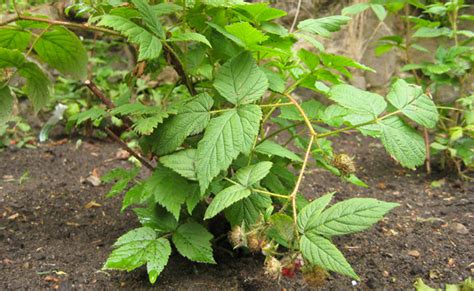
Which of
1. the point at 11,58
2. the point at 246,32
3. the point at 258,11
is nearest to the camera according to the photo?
the point at 246,32

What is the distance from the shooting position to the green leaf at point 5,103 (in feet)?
5.02

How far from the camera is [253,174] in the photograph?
1.19m

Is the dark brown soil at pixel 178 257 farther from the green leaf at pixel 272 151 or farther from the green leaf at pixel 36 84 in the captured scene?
the green leaf at pixel 36 84

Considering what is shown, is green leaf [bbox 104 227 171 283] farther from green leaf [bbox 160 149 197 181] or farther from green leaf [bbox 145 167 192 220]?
green leaf [bbox 160 149 197 181]

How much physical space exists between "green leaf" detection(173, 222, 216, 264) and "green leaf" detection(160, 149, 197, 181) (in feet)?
0.69

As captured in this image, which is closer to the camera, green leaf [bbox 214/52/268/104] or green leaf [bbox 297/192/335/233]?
green leaf [bbox 297/192/335/233]

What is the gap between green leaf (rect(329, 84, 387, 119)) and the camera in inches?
48.3

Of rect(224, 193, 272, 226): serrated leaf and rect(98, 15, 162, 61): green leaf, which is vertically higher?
rect(98, 15, 162, 61): green leaf

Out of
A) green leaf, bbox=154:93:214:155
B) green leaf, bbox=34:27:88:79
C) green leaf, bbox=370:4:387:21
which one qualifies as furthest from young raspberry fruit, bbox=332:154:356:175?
green leaf, bbox=370:4:387:21

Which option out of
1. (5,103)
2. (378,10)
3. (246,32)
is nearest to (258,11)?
(246,32)

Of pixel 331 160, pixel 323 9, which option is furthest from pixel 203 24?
pixel 323 9

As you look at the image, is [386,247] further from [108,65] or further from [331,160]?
[108,65]

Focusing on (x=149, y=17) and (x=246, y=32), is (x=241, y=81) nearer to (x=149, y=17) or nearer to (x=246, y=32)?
(x=246, y=32)

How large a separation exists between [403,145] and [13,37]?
1.26m
